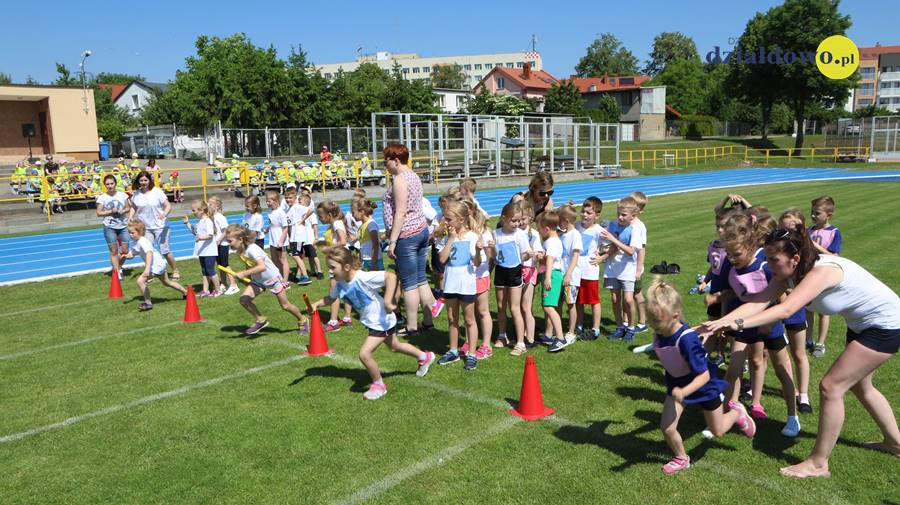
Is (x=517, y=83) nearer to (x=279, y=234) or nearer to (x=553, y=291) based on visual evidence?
(x=279, y=234)

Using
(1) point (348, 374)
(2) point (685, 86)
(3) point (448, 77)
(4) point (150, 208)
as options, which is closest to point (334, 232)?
(1) point (348, 374)

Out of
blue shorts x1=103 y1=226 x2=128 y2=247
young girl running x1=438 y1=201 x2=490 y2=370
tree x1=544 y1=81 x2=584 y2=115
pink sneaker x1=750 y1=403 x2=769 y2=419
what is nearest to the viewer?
pink sneaker x1=750 y1=403 x2=769 y2=419

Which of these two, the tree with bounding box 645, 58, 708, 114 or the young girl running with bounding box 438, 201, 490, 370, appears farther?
the tree with bounding box 645, 58, 708, 114

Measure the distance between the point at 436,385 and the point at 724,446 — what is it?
2534 mm

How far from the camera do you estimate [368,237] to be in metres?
8.38

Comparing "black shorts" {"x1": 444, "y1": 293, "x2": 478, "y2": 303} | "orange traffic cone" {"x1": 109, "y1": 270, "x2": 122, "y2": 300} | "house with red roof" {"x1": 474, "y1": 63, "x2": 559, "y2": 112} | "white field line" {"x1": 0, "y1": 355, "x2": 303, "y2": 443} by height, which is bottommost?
"white field line" {"x1": 0, "y1": 355, "x2": 303, "y2": 443}

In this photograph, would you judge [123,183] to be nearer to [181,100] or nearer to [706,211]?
[706,211]

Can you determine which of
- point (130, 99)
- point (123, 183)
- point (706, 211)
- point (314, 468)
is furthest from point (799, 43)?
point (130, 99)

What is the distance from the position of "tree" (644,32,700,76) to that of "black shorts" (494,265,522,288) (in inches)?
5191

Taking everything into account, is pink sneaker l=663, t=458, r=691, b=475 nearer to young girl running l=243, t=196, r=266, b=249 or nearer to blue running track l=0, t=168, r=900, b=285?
young girl running l=243, t=196, r=266, b=249

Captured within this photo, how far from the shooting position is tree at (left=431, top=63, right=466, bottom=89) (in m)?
131

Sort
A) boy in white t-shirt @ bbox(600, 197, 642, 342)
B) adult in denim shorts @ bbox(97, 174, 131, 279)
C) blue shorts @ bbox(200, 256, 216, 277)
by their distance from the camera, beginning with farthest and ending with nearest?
1. adult in denim shorts @ bbox(97, 174, 131, 279)
2. blue shorts @ bbox(200, 256, 216, 277)
3. boy in white t-shirt @ bbox(600, 197, 642, 342)

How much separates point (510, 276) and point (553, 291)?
0.53 m

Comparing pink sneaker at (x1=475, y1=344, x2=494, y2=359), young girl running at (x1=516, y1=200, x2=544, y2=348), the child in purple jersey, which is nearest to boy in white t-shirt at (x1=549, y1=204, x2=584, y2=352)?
young girl running at (x1=516, y1=200, x2=544, y2=348)
